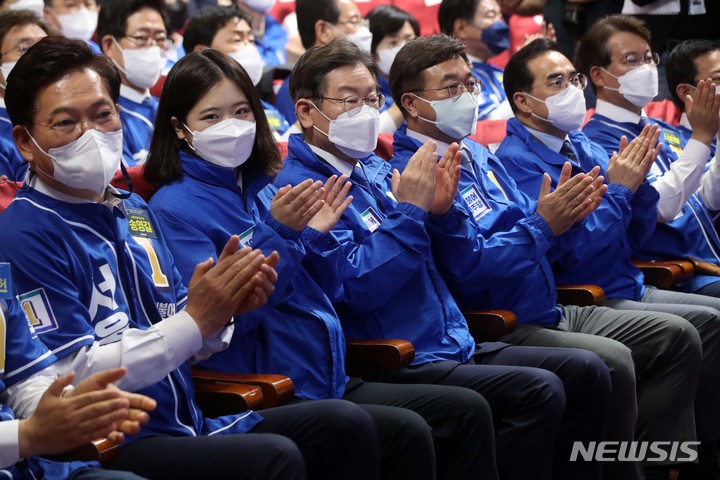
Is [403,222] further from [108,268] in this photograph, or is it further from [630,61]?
[630,61]

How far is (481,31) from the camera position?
582cm

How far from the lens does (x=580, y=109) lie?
13.1 ft

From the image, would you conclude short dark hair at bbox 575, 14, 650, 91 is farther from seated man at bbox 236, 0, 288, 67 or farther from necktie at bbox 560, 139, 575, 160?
seated man at bbox 236, 0, 288, 67

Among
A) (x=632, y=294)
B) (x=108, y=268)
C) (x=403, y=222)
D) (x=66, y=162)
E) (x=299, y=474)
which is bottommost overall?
(x=632, y=294)

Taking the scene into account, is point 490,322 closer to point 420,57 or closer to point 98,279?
point 420,57

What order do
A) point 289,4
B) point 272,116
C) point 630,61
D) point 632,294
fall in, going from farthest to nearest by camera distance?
point 289,4, point 272,116, point 630,61, point 632,294

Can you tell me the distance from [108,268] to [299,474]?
63 centimetres

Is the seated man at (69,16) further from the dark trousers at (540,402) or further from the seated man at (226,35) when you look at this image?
the dark trousers at (540,402)

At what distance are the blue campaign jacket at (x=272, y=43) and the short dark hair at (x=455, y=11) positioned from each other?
1.02 m

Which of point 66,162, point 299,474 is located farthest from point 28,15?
point 299,474

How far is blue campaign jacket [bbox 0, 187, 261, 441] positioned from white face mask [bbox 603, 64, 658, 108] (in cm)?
263

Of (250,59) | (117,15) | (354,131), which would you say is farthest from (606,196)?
(117,15)

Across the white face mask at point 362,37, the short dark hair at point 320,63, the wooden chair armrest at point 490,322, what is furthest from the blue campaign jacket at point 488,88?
the wooden chair armrest at point 490,322

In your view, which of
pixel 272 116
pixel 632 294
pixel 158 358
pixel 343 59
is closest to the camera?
pixel 158 358
